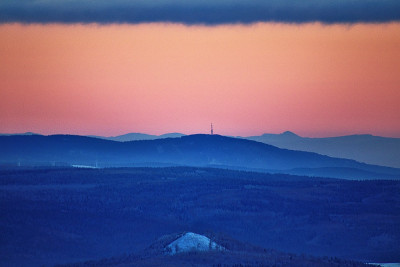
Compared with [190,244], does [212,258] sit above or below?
below

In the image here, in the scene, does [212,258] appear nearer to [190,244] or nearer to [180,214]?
[190,244]

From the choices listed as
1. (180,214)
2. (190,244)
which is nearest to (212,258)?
(190,244)

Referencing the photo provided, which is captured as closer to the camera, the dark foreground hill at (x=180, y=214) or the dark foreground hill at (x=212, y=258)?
the dark foreground hill at (x=212, y=258)

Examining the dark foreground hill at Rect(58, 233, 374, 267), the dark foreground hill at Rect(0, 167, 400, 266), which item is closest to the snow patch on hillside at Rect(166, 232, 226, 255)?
the dark foreground hill at Rect(58, 233, 374, 267)

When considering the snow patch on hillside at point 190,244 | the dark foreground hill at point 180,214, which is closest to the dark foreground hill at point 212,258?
the snow patch on hillside at point 190,244

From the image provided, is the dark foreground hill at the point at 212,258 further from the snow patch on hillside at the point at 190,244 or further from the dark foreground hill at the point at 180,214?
the dark foreground hill at the point at 180,214
